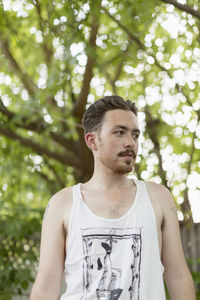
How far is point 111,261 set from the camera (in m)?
2.04

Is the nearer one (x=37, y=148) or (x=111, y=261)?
(x=111, y=261)

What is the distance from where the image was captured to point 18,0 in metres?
4.93

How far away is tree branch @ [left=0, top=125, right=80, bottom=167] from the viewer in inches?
209

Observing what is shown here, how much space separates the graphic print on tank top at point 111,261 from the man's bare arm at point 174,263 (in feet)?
0.48

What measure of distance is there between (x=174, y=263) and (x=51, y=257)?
0.50 meters

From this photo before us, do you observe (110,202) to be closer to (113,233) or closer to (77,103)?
(113,233)

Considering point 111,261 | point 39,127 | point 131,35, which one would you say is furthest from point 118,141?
point 39,127

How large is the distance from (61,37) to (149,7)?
72 centimetres

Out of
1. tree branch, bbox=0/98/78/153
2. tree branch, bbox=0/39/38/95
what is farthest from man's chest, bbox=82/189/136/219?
tree branch, bbox=0/39/38/95

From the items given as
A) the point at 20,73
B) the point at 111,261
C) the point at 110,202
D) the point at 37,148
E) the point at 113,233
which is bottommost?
the point at 111,261

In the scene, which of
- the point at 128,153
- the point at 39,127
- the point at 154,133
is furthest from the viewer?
the point at 39,127

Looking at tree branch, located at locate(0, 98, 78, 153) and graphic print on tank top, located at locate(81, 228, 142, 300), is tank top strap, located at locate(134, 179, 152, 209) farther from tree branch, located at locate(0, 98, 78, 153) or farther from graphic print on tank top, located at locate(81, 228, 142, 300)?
tree branch, located at locate(0, 98, 78, 153)

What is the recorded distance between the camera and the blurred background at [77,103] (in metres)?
4.59

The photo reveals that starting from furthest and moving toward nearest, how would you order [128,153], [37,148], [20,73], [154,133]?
[20,73]
[37,148]
[154,133]
[128,153]
